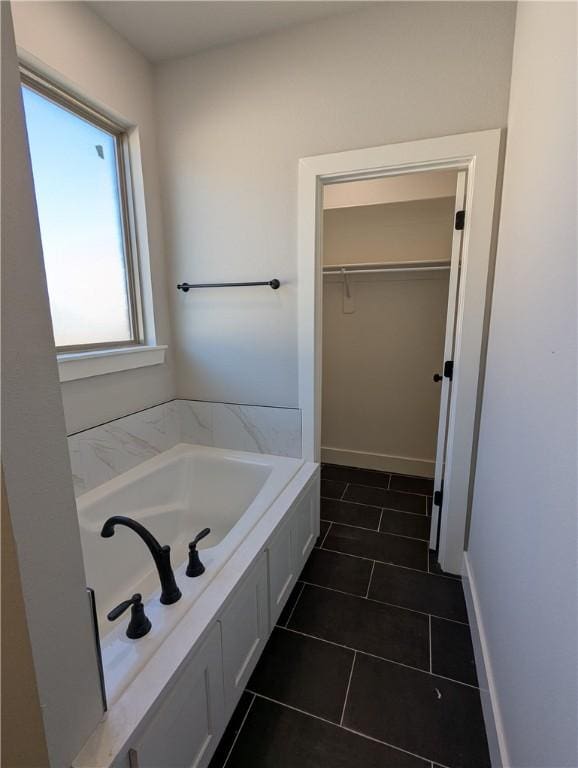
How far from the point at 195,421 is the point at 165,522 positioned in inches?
24.6

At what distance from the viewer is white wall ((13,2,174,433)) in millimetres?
1423

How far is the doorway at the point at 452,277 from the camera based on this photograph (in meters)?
1.54

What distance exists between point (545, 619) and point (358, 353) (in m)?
2.30

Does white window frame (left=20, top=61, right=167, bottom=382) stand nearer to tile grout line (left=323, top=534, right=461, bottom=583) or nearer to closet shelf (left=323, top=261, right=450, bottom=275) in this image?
closet shelf (left=323, top=261, right=450, bottom=275)

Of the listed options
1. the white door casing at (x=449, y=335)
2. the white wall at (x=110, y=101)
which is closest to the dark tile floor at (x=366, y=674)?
the white door casing at (x=449, y=335)

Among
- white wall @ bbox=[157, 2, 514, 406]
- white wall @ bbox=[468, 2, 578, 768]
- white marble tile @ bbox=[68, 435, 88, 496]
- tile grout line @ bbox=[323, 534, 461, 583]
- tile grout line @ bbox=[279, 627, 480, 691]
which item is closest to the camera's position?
white wall @ bbox=[468, 2, 578, 768]

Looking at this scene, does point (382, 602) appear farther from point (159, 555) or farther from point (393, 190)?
point (393, 190)

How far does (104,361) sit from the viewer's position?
1.73 m

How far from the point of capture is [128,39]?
1.77 m

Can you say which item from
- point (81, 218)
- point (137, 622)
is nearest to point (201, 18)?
point (81, 218)

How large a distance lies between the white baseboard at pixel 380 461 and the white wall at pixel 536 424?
4.82 feet

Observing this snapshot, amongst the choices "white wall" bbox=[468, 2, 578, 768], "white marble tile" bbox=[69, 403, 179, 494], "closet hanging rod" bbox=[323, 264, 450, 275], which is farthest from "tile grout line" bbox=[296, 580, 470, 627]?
"closet hanging rod" bbox=[323, 264, 450, 275]

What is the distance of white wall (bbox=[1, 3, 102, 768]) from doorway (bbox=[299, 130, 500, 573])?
1409 millimetres

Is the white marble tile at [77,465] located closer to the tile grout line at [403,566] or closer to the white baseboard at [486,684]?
the tile grout line at [403,566]
